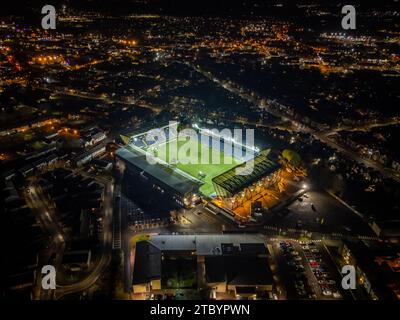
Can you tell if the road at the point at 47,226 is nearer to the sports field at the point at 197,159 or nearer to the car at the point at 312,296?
the sports field at the point at 197,159

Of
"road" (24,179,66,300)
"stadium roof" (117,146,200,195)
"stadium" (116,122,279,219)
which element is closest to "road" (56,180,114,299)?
"road" (24,179,66,300)

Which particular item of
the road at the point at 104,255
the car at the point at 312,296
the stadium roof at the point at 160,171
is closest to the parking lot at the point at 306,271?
the car at the point at 312,296

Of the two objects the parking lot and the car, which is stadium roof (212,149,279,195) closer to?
the parking lot

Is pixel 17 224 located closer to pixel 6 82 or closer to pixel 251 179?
pixel 251 179

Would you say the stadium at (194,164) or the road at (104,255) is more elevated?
the stadium at (194,164)

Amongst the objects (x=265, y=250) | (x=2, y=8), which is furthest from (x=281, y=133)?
(x=2, y=8)

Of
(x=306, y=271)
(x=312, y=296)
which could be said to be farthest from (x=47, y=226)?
(x=312, y=296)
